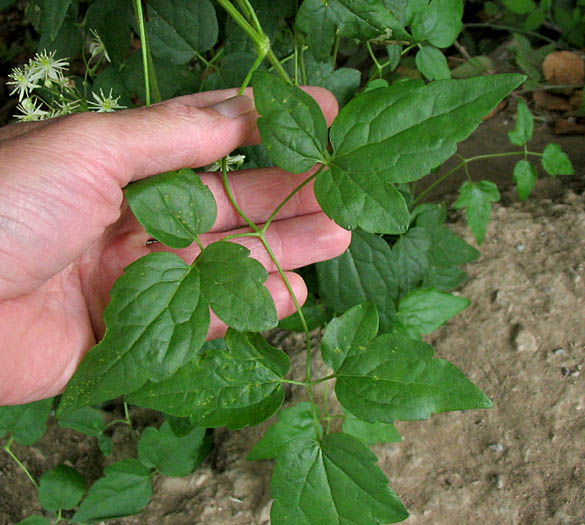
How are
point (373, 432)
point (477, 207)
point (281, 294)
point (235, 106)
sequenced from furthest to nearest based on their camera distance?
point (477, 207), point (373, 432), point (281, 294), point (235, 106)

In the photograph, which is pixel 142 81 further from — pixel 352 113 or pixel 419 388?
pixel 419 388

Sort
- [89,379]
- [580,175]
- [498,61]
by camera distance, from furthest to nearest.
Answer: [498,61], [580,175], [89,379]

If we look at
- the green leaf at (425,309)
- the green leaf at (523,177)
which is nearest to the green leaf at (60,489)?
the green leaf at (425,309)

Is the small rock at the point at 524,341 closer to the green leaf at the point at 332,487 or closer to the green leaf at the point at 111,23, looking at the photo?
the green leaf at the point at 332,487

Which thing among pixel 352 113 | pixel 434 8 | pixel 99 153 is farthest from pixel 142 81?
pixel 434 8

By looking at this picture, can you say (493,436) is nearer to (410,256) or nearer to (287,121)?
(410,256)

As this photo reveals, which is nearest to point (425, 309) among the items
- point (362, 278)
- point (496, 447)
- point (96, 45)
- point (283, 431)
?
point (362, 278)

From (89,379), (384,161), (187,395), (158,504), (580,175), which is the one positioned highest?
(384,161)

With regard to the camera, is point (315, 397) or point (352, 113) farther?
point (315, 397)
